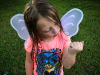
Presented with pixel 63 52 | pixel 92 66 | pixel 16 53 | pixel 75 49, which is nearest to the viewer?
pixel 75 49

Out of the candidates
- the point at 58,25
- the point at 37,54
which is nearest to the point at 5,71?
the point at 37,54

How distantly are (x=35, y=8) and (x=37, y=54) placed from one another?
0.49m

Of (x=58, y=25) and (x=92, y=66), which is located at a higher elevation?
(x=58, y=25)

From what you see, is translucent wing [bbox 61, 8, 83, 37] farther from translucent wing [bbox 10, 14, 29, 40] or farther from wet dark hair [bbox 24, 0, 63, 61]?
translucent wing [bbox 10, 14, 29, 40]

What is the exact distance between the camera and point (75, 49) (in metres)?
0.77

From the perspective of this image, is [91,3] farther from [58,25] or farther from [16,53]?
[58,25]

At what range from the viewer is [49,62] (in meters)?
1.10

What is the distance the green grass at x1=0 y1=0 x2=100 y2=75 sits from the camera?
2009mm

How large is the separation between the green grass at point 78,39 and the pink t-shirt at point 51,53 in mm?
Answer: 517

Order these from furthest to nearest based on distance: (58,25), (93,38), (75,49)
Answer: (93,38) → (58,25) → (75,49)

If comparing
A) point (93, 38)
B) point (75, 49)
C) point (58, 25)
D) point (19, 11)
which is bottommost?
point (93, 38)

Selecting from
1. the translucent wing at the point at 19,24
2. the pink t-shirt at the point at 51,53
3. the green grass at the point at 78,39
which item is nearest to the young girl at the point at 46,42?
the pink t-shirt at the point at 51,53

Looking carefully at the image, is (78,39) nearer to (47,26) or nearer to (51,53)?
(51,53)

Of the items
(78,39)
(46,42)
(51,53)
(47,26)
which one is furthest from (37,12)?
(78,39)
